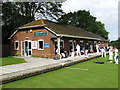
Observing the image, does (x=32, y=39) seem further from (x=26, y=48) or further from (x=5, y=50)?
(x=5, y=50)

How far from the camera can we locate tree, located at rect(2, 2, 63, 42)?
23.0m

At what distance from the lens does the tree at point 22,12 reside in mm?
22977

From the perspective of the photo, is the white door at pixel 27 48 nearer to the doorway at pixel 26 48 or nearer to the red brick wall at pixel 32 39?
the doorway at pixel 26 48

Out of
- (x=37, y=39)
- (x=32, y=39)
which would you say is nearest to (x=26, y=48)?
(x=32, y=39)

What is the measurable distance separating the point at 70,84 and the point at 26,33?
1418 centimetres

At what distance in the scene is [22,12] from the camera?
101ft

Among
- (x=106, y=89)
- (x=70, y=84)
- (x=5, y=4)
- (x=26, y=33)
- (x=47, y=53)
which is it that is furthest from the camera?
(x=5, y=4)

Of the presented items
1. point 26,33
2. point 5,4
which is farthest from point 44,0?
point 26,33

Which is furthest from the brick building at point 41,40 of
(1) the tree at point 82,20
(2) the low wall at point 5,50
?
(1) the tree at point 82,20

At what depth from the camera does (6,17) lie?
23.3 m

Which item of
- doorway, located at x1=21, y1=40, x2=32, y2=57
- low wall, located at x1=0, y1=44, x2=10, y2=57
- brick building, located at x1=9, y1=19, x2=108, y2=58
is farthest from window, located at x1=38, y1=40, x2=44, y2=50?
low wall, located at x1=0, y1=44, x2=10, y2=57

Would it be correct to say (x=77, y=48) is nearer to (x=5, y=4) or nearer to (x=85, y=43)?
(x=85, y=43)

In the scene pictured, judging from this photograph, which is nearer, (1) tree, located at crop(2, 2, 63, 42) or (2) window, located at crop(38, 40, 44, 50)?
(2) window, located at crop(38, 40, 44, 50)

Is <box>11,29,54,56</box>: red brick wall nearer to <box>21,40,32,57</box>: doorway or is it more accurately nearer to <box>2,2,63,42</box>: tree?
<box>21,40,32,57</box>: doorway
